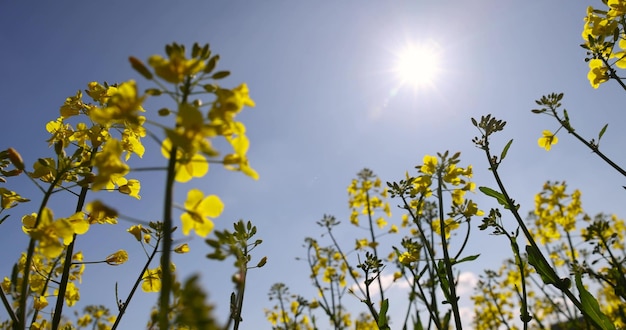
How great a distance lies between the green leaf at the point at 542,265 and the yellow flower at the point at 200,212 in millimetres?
2304

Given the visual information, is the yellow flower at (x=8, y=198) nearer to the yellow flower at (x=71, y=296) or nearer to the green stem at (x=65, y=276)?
the green stem at (x=65, y=276)

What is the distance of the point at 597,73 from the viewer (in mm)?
3750

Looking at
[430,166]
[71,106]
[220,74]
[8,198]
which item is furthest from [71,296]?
[430,166]

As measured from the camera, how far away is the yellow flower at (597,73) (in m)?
3.70

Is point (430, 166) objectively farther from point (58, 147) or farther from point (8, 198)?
point (8, 198)

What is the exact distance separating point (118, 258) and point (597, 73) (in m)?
4.50

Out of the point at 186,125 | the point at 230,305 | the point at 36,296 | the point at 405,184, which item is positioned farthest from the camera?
the point at 405,184

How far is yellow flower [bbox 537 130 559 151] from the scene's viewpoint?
409cm

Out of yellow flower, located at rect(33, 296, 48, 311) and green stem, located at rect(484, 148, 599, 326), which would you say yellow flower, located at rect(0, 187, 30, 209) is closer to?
yellow flower, located at rect(33, 296, 48, 311)

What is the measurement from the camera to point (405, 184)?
154 inches

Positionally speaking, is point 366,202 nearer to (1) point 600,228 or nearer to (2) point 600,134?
(1) point 600,228

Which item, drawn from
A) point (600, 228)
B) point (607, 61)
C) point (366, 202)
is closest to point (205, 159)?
point (607, 61)

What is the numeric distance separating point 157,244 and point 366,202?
6265 mm

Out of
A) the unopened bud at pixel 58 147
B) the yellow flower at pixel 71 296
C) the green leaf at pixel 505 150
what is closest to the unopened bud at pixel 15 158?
the unopened bud at pixel 58 147
